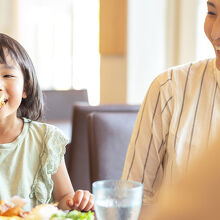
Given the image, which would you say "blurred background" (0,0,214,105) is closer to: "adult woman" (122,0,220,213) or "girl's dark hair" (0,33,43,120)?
"adult woman" (122,0,220,213)

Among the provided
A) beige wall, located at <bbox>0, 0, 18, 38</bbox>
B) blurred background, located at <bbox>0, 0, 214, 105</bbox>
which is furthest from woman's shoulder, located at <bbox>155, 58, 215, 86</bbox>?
beige wall, located at <bbox>0, 0, 18, 38</bbox>

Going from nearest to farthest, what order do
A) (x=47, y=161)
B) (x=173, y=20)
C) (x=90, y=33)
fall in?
(x=47, y=161) < (x=173, y=20) < (x=90, y=33)

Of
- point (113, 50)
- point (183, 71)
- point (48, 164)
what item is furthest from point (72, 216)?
point (113, 50)

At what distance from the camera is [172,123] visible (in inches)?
62.4

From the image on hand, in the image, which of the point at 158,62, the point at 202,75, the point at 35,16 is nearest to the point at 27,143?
the point at 202,75

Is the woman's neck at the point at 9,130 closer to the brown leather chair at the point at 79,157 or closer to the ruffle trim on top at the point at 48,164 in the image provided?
the ruffle trim on top at the point at 48,164

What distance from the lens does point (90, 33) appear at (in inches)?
234

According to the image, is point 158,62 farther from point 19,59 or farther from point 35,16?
point 19,59

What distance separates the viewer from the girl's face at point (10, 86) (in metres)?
1.37

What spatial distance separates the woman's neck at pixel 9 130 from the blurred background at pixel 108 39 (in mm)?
2964

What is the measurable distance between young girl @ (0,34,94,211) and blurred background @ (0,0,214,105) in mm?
2919

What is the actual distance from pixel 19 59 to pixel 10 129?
0.73 feet

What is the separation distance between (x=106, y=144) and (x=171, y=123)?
39 centimetres

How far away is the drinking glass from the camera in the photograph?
84cm
